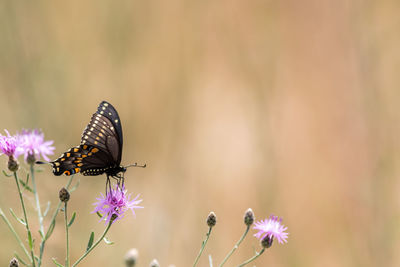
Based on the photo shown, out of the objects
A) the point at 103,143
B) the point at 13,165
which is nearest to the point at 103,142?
the point at 103,143

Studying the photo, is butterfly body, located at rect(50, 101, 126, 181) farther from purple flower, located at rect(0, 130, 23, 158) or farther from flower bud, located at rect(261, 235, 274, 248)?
flower bud, located at rect(261, 235, 274, 248)

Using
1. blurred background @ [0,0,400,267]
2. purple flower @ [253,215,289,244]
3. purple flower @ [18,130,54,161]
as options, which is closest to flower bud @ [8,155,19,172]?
purple flower @ [18,130,54,161]

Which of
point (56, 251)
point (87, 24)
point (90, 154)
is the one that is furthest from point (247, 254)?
point (87, 24)

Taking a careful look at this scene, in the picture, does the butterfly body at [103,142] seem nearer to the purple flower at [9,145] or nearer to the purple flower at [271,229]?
the purple flower at [9,145]

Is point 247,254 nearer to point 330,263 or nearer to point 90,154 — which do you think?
point 330,263

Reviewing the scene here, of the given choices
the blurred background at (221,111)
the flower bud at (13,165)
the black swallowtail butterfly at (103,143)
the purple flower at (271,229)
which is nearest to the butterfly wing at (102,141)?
the black swallowtail butterfly at (103,143)
